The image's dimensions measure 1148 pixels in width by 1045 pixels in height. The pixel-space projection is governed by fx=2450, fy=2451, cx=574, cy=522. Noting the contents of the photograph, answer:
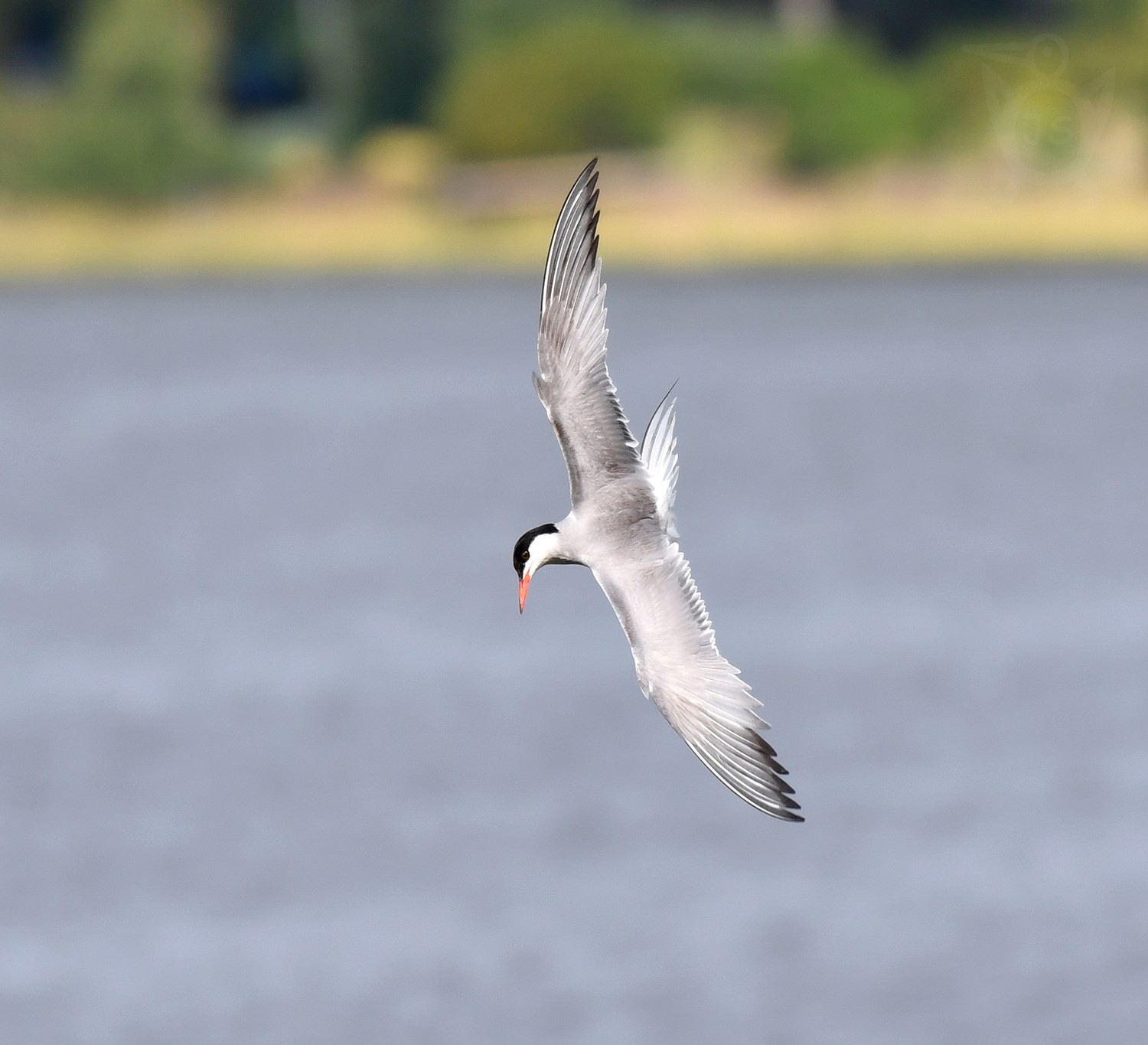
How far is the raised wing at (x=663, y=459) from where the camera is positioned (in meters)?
5.59

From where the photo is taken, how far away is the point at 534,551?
552cm

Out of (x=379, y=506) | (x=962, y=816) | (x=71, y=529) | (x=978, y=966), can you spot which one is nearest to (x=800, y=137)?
(x=379, y=506)

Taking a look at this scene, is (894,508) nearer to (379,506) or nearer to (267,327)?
(379,506)

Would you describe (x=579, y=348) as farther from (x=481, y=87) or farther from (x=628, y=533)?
(x=481, y=87)

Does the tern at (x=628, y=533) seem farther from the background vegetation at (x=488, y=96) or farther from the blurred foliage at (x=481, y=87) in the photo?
the blurred foliage at (x=481, y=87)

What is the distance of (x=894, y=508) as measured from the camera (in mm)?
72375

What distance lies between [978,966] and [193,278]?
9719 cm

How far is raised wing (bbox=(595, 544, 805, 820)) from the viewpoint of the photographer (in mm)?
5703

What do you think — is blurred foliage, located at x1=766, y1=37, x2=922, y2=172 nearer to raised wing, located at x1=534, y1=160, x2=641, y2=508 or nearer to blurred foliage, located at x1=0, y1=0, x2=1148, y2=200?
blurred foliage, located at x1=0, y1=0, x2=1148, y2=200

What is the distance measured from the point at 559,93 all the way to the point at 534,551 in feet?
260

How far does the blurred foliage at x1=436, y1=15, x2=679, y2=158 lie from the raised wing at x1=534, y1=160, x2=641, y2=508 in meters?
75.9

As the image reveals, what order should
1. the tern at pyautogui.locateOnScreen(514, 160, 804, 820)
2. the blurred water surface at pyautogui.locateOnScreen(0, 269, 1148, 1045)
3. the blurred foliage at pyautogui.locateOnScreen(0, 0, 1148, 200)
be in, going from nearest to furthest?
the tern at pyautogui.locateOnScreen(514, 160, 804, 820), the blurred water surface at pyautogui.locateOnScreen(0, 269, 1148, 1045), the blurred foliage at pyautogui.locateOnScreen(0, 0, 1148, 200)

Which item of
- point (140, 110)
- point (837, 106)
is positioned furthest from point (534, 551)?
point (140, 110)

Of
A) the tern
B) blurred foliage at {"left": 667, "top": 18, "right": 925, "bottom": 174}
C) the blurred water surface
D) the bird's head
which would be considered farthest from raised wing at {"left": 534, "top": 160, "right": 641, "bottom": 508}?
blurred foliage at {"left": 667, "top": 18, "right": 925, "bottom": 174}
